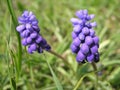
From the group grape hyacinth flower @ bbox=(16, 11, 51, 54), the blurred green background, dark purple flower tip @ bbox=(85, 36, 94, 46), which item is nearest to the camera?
dark purple flower tip @ bbox=(85, 36, 94, 46)

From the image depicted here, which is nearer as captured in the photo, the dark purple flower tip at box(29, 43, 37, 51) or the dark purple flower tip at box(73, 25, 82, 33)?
the dark purple flower tip at box(73, 25, 82, 33)

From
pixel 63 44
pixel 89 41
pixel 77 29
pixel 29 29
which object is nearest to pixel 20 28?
pixel 29 29

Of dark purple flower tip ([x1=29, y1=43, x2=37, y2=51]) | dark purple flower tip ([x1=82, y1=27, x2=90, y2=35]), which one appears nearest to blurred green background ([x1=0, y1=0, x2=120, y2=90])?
dark purple flower tip ([x1=29, y1=43, x2=37, y2=51])

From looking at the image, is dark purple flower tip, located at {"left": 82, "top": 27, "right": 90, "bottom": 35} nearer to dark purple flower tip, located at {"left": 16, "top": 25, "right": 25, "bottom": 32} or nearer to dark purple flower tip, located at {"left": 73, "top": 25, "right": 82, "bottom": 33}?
dark purple flower tip, located at {"left": 73, "top": 25, "right": 82, "bottom": 33}

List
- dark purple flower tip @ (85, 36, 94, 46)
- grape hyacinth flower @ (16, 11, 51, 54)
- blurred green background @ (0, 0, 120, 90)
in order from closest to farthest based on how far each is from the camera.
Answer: dark purple flower tip @ (85, 36, 94, 46) → grape hyacinth flower @ (16, 11, 51, 54) → blurred green background @ (0, 0, 120, 90)

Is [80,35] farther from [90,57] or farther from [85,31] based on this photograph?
[90,57]

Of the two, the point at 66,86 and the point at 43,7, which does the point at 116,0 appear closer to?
the point at 43,7

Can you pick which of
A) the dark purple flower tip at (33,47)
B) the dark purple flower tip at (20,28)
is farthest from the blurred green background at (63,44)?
the dark purple flower tip at (20,28)
